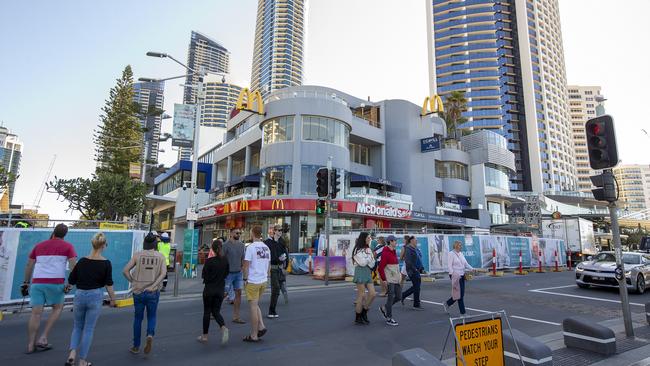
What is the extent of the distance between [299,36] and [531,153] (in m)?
99.6

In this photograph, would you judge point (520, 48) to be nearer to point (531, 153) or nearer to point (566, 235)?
point (531, 153)

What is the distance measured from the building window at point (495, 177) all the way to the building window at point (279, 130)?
3114 cm

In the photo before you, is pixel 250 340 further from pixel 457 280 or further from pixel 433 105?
pixel 433 105

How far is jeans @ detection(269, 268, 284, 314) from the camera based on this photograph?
8.41m

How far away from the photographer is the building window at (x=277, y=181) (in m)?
31.5

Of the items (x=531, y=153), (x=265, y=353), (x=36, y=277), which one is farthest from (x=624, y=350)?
(x=531, y=153)

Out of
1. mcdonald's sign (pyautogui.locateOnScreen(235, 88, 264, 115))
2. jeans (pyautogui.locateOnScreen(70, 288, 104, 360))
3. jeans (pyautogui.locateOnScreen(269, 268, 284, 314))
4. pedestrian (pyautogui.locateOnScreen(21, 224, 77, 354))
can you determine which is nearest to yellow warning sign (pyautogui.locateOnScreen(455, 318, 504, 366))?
jeans (pyautogui.locateOnScreen(70, 288, 104, 360))

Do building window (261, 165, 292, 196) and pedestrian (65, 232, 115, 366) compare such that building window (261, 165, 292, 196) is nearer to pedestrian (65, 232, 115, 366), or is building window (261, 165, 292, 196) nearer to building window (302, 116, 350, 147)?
building window (302, 116, 350, 147)

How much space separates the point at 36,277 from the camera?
5.80 meters

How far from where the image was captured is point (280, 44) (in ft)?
479

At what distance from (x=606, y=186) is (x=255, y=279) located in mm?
7144

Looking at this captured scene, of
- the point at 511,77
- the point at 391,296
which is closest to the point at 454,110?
the point at 391,296

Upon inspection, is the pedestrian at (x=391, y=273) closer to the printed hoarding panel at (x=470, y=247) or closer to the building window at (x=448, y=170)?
the printed hoarding panel at (x=470, y=247)

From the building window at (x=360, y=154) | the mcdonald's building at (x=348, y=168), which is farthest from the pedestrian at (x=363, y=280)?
the building window at (x=360, y=154)
